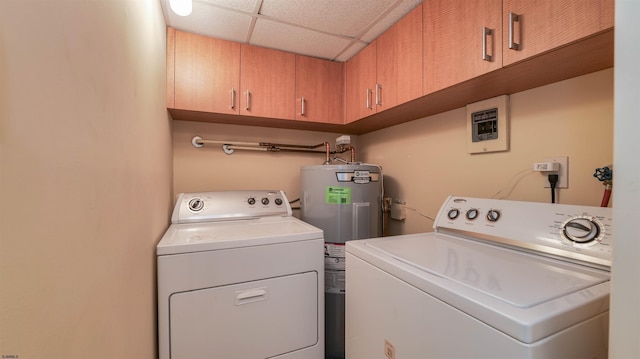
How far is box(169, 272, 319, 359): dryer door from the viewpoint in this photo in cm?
107

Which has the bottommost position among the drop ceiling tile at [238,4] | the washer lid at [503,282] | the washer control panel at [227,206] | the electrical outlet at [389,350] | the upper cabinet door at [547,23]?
the electrical outlet at [389,350]

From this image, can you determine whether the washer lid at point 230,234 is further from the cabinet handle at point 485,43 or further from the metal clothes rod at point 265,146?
the cabinet handle at point 485,43

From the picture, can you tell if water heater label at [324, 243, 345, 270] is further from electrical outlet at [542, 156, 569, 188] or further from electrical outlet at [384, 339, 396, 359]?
electrical outlet at [542, 156, 569, 188]

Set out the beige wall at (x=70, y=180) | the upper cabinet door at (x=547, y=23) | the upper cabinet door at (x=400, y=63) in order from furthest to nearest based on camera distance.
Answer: the upper cabinet door at (x=400, y=63) → the upper cabinet door at (x=547, y=23) → the beige wall at (x=70, y=180)

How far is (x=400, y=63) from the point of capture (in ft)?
4.49

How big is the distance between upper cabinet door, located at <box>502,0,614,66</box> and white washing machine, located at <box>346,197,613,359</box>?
558 millimetres

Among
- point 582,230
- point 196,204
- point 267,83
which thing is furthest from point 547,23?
point 196,204

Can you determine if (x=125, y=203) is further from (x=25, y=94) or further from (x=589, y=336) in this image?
(x=589, y=336)

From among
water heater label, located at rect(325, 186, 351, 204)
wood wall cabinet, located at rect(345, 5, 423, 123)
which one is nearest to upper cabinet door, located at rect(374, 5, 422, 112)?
wood wall cabinet, located at rect(345, 5, 423, 123)

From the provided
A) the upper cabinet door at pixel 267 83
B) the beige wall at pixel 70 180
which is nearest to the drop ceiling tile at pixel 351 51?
the upper cabinet door at pixel 267 83

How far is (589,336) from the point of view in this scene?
0.53m

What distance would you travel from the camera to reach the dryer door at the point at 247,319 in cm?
107

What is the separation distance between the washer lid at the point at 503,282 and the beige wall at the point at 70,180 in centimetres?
77

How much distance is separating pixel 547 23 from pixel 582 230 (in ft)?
2.28
